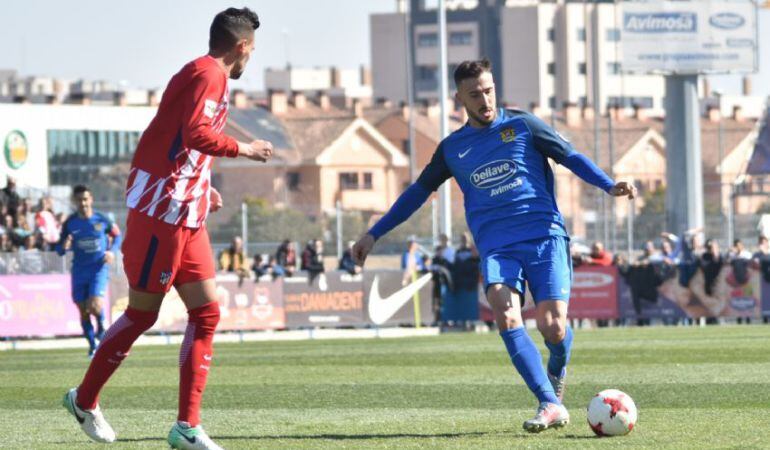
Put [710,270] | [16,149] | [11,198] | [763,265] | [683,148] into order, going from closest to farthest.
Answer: [11,198]
[763,265]
[710,270]
[16,149]
[683,148]

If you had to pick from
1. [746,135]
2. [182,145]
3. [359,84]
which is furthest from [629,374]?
[359,84]

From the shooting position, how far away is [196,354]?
9023mm

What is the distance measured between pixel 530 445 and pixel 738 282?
923 inches

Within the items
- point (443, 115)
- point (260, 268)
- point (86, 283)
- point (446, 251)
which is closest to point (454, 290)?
point (446, 251)

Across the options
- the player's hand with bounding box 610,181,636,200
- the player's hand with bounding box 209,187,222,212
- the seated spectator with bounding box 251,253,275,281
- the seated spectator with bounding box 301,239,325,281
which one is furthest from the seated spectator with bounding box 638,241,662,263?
the player's hand with bounding box 209,187,222,212

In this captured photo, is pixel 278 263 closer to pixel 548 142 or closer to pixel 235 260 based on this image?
pixel 235 260

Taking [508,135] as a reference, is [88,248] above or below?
below

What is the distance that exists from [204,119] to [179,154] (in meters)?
0.30

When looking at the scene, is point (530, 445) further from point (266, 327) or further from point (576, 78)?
point (576, 78)

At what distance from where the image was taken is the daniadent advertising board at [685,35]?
55000mm

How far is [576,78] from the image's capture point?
133 metres

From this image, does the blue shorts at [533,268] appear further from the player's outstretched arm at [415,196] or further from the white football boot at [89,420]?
the white football boot at [89,420]

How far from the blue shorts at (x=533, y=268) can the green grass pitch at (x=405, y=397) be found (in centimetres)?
82

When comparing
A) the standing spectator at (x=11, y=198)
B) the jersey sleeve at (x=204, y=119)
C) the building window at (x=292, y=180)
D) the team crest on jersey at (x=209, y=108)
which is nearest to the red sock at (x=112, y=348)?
the jersey sleeve at (x=204, y=119)
